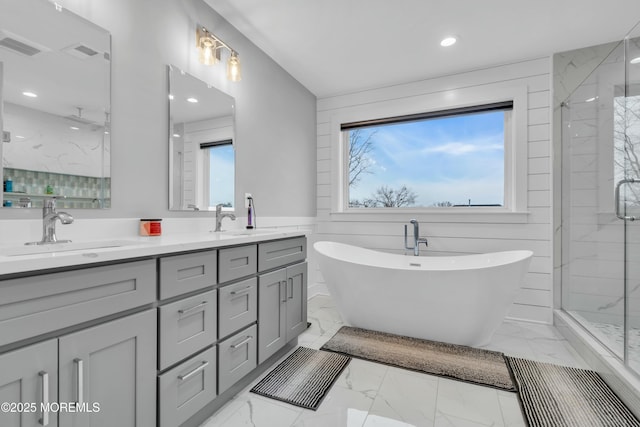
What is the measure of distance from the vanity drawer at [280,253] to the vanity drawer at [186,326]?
16.4 inches

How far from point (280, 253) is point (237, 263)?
43 centimetres

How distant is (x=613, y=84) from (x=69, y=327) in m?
3.35

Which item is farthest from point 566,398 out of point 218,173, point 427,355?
point 218,173

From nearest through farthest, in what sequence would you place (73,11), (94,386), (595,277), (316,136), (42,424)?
(42,424) < (94,386) < (73,11) < (595,277) < (316,136)

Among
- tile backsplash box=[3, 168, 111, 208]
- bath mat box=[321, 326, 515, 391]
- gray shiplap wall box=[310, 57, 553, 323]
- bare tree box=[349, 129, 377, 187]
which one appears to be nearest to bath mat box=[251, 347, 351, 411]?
bath mat box=[321, 326, 515, 391]

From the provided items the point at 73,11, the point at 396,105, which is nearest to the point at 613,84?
the point at 396,105

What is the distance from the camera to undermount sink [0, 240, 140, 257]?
107 cm

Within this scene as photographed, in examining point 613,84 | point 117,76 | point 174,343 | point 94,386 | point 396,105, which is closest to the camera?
point 94,386

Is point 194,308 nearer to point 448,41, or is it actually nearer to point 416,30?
point 416,30

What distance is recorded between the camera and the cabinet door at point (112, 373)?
887 mm

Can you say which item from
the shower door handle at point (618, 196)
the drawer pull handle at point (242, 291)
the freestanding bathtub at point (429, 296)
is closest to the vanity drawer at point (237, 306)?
the drawer pull handle at point (242, 291)

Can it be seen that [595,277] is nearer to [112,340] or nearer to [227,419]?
[227,419]

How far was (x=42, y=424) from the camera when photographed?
0.82m

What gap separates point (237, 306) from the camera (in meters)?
1.57
